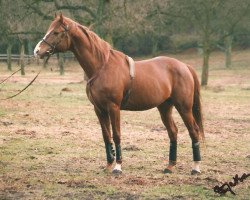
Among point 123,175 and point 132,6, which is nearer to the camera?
→ point 123,175

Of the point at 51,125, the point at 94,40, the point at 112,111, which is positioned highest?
the point at 94,40

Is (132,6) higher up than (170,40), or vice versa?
(132,6)

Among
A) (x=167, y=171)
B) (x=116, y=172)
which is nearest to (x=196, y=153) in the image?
(x=167, y=171)

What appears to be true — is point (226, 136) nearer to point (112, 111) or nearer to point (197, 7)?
point (112, 111)

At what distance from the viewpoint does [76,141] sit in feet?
35.6

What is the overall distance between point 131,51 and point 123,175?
51675 millimetres

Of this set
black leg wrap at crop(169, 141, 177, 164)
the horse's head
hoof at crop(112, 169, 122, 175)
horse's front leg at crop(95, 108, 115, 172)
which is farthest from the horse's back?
the horse's head

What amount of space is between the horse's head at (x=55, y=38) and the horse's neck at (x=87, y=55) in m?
0.21

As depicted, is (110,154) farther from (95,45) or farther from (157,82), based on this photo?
(95,45)

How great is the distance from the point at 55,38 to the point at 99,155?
9.09 feet

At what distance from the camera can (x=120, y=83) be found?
783 cm

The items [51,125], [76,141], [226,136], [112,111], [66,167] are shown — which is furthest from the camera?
[51,125]

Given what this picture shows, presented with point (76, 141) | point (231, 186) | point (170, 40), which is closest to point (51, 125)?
point (76, 141)

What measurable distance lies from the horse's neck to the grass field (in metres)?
1.68
